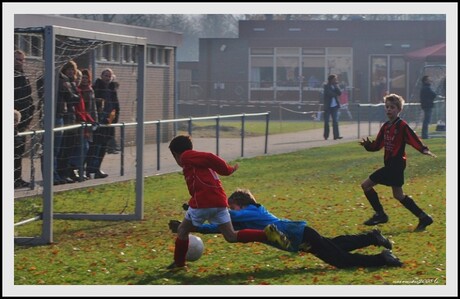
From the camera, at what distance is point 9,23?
1291 centimetres

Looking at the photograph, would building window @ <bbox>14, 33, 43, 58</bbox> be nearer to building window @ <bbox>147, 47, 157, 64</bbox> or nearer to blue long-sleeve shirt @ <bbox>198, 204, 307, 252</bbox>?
blue long-sleeve shirt @ <bbox>198, 204, 307, 252</bbox>

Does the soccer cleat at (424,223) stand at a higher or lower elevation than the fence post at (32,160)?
lower

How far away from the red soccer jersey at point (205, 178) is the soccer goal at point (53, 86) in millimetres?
2497

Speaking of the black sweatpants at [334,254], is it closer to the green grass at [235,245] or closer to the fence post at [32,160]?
the green grass at [235,245]

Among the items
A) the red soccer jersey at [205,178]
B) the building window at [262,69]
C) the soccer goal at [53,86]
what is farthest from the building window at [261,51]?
the red soccer jersey at [205,178]

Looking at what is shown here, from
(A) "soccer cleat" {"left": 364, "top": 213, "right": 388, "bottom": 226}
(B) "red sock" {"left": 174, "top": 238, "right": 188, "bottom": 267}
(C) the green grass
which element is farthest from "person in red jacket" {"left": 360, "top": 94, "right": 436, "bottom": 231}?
(B) "red sock" {"left": 174, "top": 238, "right": 188, "bottom": 267}

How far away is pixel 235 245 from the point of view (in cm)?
1218

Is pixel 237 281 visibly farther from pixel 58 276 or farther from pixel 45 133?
pixel 45 133

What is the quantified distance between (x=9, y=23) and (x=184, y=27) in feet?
189

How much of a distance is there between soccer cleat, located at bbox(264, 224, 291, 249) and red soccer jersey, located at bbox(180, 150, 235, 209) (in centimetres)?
48

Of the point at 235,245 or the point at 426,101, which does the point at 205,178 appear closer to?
the point at 235,245

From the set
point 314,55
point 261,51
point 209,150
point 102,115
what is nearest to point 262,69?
point 261,51

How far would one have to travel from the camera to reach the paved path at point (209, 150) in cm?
1862

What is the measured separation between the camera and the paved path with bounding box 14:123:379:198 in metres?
18.6
